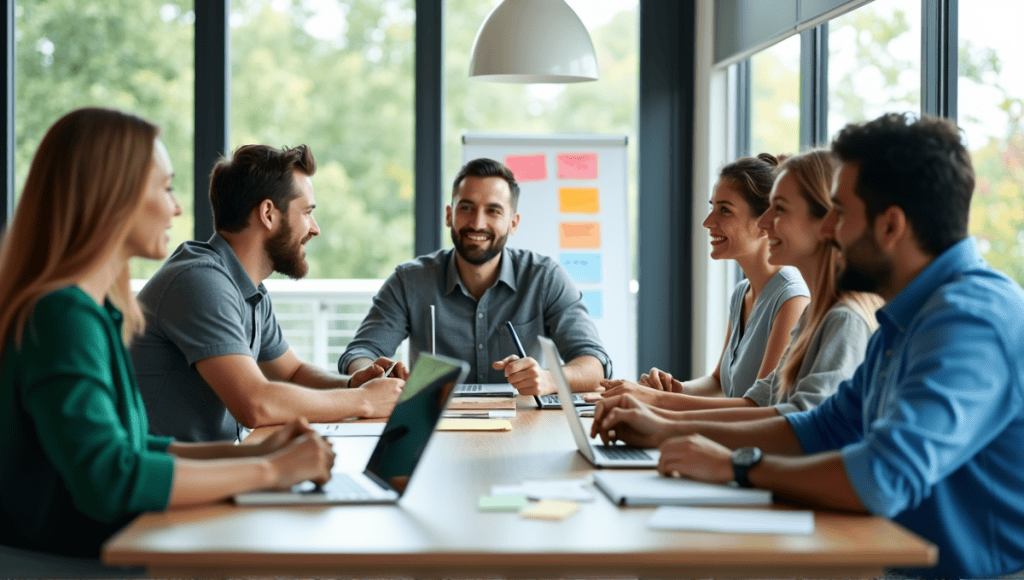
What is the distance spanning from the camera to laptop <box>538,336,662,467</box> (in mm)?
1604

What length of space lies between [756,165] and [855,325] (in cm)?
84

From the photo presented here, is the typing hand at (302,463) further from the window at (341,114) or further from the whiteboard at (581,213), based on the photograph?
the window at (341,114)

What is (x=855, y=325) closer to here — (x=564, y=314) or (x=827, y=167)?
(x=827, y=167)

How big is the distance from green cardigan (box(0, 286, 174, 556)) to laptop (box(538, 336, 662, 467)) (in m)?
0.70

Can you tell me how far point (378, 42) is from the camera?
21.8 feet

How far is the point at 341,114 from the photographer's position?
731 cm

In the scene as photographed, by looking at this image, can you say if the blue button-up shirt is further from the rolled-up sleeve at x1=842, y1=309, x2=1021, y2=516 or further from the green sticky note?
the green sticky note

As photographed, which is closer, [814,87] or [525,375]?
[525,375]

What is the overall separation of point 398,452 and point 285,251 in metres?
1.18

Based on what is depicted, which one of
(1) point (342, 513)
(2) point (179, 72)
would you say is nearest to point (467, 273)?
(1) point (342, 513)

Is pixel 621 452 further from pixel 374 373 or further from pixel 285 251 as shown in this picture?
pixel 285 251

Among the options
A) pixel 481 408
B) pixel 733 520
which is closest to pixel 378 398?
pixel 481 408

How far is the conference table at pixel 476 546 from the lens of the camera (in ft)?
3.56

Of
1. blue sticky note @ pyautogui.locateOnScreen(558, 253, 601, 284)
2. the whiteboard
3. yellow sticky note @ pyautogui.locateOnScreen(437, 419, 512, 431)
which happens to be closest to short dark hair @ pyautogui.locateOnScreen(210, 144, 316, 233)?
yellow sticky note @ pyautogui.locateOnScreen(437, 419, 512, 431)
